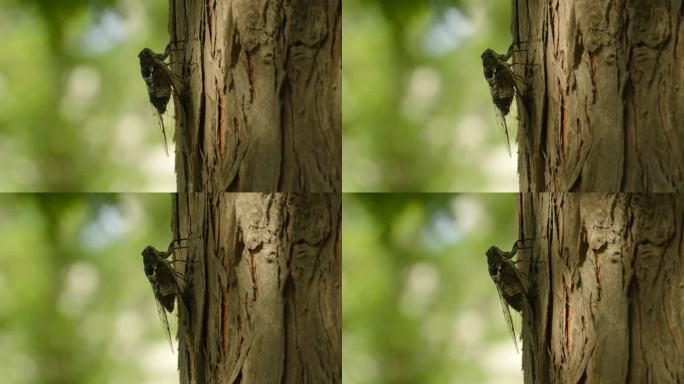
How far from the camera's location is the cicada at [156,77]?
145 cm

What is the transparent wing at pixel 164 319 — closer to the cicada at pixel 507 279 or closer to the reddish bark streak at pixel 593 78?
the cicada at pixel 507 279

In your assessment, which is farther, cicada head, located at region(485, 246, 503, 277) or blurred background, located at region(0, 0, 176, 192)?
blurred background, located at region(0, 0, 176, 192)

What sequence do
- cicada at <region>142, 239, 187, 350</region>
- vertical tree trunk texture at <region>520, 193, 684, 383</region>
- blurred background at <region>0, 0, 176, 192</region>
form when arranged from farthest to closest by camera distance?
blurred background at <region>0, 0, 176, 192</region> → cicada at <region>142, 239, 187, 350</region> → vertical tree trunk texture at <region>520, 193, 684, 383</region>

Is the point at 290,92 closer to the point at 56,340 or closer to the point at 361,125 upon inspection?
the point at 361,125

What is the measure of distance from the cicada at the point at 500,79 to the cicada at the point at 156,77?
58 cm

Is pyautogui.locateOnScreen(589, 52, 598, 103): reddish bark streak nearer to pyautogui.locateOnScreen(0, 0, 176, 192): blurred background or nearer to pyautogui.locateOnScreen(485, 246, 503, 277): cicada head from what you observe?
pyautogui.locateOnScreen(485, 246, 503, 277): cicada head

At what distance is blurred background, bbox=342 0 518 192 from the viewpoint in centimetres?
160

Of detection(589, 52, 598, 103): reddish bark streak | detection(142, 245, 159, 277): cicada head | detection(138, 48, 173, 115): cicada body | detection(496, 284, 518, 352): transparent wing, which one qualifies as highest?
detection(138, 48, 173, 115): cicada body

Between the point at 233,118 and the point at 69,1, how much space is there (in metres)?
0.50

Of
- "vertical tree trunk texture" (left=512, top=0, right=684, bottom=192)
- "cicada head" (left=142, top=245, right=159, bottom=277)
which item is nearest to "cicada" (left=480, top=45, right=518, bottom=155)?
"vertical tree trunk texture" (left=512, top=0, right=684, bottom=192)

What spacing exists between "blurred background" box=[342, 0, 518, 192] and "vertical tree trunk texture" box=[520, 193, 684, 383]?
300mm

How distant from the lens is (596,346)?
131cm

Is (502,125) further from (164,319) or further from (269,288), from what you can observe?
(164,319)

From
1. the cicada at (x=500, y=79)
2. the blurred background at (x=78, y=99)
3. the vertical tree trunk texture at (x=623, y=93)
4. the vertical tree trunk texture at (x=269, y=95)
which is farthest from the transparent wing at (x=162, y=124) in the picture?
the vertical tree trunk texture at (x=623, y=93)
